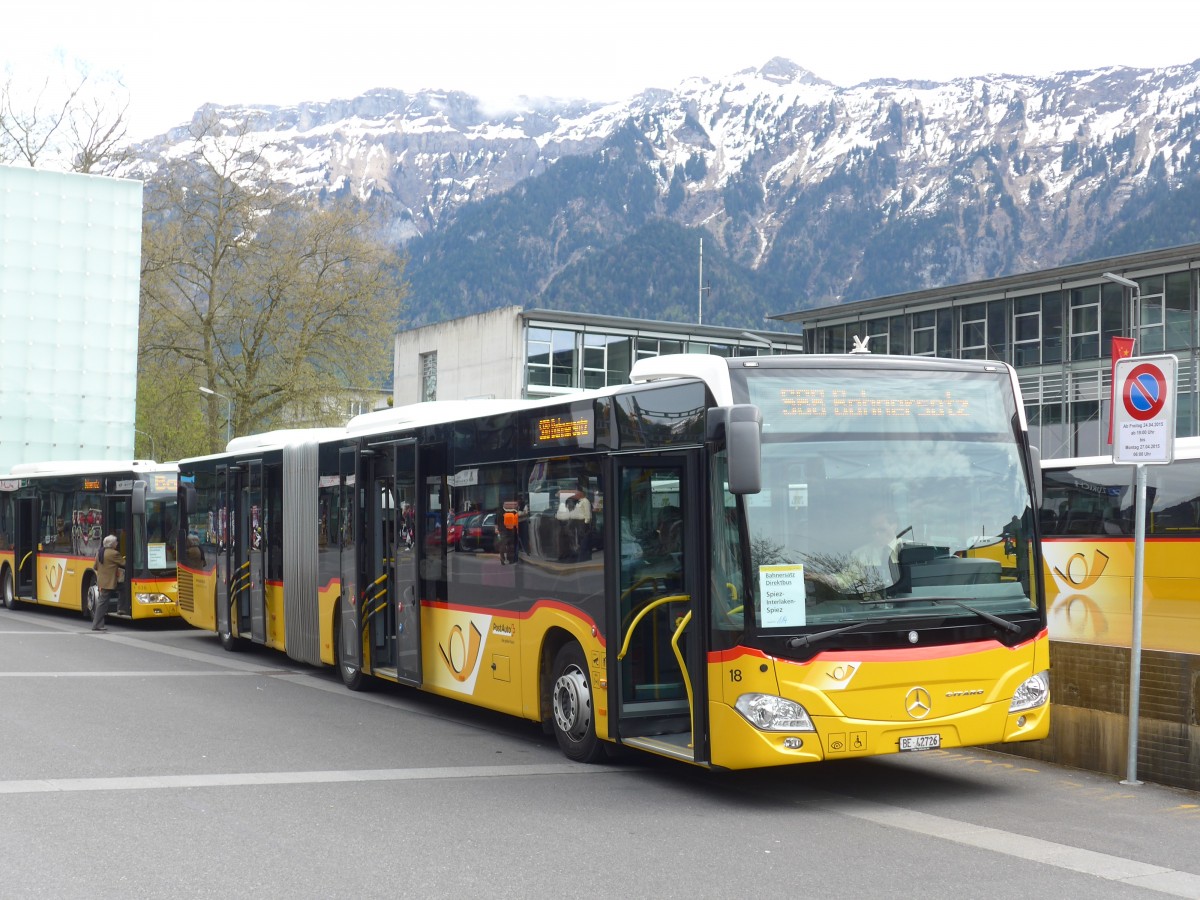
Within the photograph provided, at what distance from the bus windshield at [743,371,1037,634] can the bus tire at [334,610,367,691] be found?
7138mm

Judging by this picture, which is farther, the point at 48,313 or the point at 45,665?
the point at 48,313

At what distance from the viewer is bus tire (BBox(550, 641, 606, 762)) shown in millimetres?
10281

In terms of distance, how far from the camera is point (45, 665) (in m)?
17.1

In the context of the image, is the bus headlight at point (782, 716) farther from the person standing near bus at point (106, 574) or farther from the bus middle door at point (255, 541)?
the person standing near bus at point (106, 574)

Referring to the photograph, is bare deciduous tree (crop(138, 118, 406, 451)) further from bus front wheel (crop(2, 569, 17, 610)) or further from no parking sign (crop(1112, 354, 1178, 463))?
no parking sign (crop(1112, 354, 1178, 463))

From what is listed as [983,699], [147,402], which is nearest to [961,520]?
[983,699]

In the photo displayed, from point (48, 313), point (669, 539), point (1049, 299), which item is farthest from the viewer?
point (1049, 299)

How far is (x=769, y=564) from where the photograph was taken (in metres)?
8.62

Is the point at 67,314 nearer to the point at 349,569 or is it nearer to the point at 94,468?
the point at 94,468

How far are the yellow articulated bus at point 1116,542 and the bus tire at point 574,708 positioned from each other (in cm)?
772

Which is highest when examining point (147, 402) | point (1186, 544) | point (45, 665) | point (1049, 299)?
point (1049, 299)

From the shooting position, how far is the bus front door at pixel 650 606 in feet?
30.9

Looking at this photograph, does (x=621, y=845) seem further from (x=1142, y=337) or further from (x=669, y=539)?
(x=1142, y=337)

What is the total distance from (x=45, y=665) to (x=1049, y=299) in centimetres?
4382
